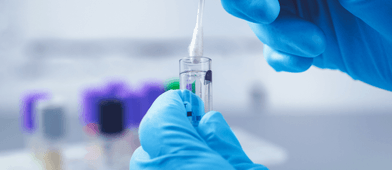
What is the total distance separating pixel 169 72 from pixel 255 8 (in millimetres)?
1730

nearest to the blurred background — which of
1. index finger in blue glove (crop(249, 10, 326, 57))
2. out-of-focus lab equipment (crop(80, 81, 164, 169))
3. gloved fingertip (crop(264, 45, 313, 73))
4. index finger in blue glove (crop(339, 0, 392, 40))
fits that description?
out-of-focus lab equipment (crop(80, 81, 164, 169))

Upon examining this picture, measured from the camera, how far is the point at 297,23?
718 millimetres

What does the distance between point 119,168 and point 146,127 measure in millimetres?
828

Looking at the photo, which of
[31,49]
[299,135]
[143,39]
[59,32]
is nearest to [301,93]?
[299,135]

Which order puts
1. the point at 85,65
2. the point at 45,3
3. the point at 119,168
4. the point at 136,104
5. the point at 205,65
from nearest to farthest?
1. the point at 205,65
2. the point at 119,168
3. the point at 136,104
4. the point at 45,3
5. the point at 85,65

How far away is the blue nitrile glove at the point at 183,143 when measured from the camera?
0.44 meters

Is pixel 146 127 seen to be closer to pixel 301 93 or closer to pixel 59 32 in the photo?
pixel 59 32

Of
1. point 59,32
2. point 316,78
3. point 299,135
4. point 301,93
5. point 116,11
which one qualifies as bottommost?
point 299,135

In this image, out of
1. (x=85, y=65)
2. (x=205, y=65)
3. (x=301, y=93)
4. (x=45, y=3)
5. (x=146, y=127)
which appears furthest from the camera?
(x=301, y=93)

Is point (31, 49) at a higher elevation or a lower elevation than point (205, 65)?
higher

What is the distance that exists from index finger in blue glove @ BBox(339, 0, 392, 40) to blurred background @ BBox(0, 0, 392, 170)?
105 cm

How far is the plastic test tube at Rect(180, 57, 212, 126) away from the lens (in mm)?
625

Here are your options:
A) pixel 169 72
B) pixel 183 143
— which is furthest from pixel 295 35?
pixel 169 72

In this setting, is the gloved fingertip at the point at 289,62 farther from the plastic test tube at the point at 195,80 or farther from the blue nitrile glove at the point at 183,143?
the blue nitrile glove at the point at 183,143
